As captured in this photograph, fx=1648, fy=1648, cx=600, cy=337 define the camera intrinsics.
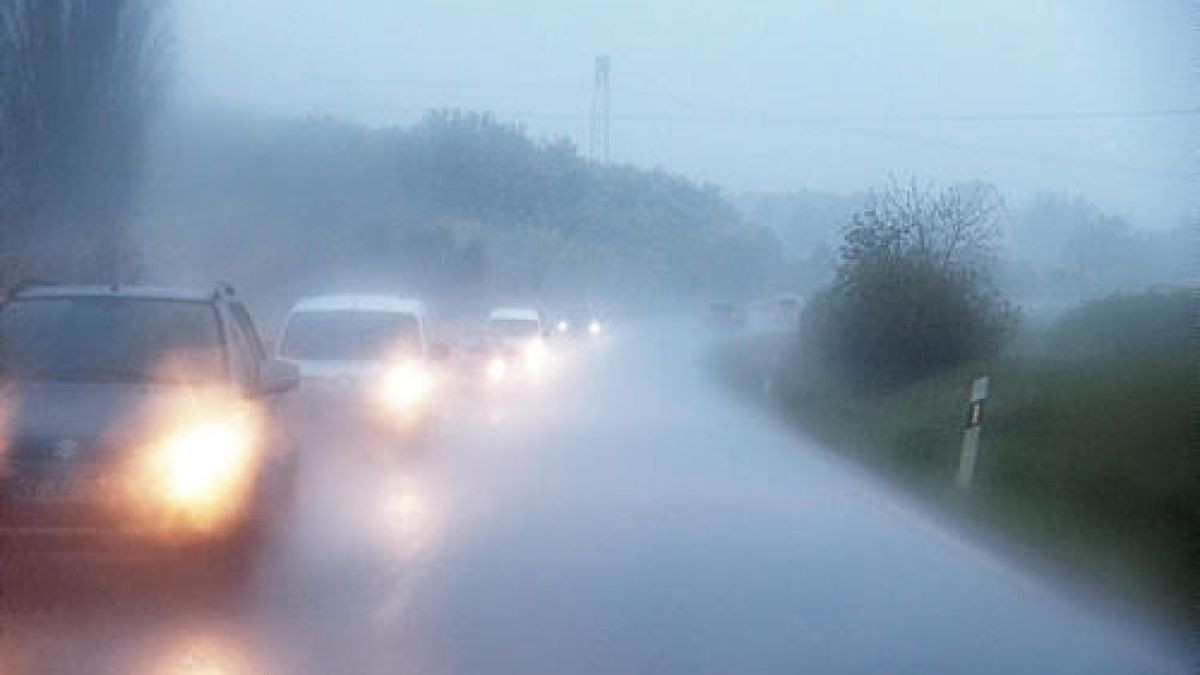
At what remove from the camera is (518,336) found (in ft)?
131

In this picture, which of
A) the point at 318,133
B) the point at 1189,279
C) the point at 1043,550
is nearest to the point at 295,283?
the point at 318,133

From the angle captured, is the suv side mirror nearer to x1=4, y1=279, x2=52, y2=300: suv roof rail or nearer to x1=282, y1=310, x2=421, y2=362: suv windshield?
x1=4, y1=279, x2=52, y2=300: suv roof rail

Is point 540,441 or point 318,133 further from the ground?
point 318,133

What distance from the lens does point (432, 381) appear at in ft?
64.1

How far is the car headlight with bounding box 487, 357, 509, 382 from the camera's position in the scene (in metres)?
37.4

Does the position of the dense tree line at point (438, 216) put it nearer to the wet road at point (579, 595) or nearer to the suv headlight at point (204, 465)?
the wet road at point (579, 595)

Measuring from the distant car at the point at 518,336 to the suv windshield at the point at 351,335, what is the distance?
19.7 m

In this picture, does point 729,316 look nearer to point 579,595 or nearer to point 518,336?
point 518,336

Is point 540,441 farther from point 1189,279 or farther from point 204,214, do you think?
point 204,214

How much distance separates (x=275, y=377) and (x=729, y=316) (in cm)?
6803

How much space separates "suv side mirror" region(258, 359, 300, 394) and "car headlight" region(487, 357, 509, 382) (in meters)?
24.3

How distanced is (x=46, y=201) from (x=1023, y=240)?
127 feet

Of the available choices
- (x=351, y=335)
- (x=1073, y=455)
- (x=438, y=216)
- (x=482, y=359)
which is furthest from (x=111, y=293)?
(x=438, y=216)

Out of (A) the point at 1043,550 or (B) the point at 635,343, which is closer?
(A) the point at 1043,550
